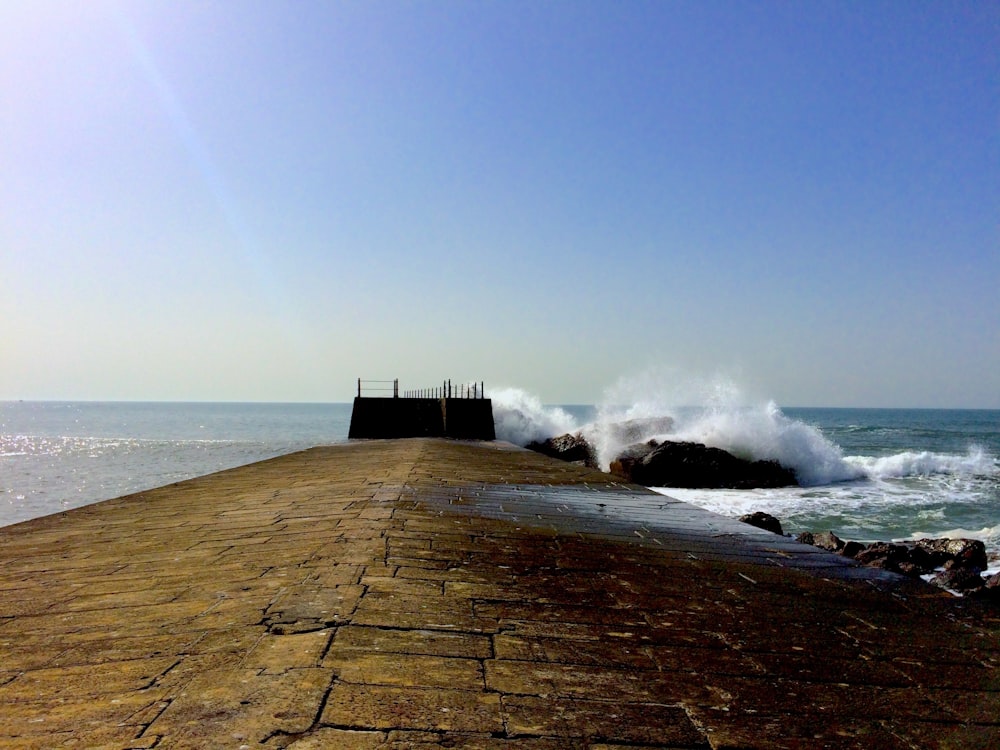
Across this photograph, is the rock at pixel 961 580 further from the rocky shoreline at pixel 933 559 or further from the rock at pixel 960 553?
the rock at pixel 960 553

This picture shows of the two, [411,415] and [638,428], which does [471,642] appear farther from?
[638,428]

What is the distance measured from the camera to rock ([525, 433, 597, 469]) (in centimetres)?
2956

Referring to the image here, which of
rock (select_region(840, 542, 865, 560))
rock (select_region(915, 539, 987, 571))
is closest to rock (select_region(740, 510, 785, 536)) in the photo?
rock (select_region(840, 542, 865, 560))

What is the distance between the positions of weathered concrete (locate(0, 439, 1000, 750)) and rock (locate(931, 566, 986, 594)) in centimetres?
562

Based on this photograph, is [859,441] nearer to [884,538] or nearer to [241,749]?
[884,538]

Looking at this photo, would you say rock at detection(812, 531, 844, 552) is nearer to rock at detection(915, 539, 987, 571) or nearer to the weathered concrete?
rock at detection(915, 539, 987, 571)

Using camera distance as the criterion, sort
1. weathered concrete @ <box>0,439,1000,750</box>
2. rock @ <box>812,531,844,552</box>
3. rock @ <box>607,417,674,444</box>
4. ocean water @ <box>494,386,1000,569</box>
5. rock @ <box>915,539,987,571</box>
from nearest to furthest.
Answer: weathered concrete @ <box>0,439,1000,750</box>, rock @ <box>915,539,987,571</box>, rock @ <box>812,531,844,552</box>, ocean water @ <box>494,386,1000,569</box>, rock @ <box>607,417,674,444</box>

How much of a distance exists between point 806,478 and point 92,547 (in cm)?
2501

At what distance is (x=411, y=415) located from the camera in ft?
92.3

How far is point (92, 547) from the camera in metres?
5.61

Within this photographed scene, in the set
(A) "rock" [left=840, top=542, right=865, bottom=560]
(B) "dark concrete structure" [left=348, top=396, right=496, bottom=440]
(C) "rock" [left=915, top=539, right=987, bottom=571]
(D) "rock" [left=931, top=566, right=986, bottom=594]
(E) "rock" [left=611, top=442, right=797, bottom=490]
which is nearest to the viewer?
(D) "rock" [left=931, top=566, right=986, bottom=594]

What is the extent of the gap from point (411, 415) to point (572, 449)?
718 centimetres

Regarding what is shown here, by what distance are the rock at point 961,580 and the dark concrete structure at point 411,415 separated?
17.1 m

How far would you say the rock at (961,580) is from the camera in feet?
31.5
